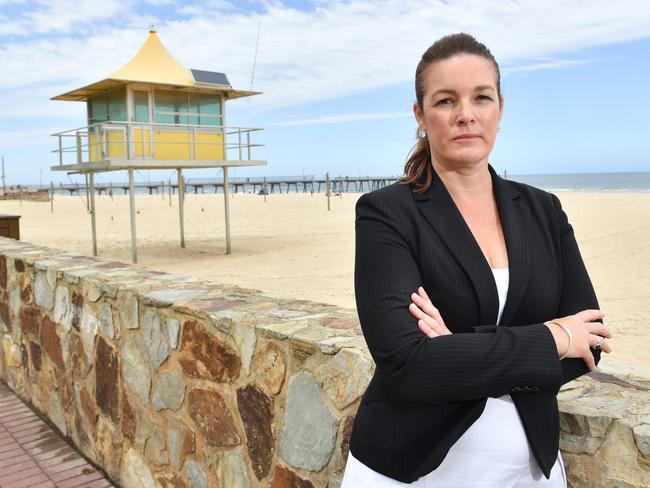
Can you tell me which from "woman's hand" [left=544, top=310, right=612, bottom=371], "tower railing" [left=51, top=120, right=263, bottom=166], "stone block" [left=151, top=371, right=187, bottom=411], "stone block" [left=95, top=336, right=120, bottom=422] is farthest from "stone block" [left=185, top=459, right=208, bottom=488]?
"tower railing" [left=51, top=120, right=263, bottom=166]

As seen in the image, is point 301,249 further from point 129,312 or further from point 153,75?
point 129,312

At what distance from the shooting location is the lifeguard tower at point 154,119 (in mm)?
→ 15438

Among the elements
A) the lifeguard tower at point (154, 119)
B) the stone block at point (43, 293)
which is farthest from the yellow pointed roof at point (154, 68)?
the stone block at point (43, 293)

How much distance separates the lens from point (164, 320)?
2.94m

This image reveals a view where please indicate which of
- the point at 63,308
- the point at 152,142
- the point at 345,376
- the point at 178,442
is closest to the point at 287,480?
the point at 345,376

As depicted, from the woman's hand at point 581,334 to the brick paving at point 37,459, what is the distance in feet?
9.44

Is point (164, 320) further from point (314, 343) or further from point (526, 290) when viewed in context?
point (526, 290)

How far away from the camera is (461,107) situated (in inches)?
61.0

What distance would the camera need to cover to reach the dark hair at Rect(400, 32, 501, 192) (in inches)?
61.3

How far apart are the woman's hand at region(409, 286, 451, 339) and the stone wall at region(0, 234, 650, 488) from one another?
44cm

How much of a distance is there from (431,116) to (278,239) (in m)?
19.2

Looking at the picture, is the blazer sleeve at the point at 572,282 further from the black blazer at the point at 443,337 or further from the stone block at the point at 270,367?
the stone block at the point at 270,367

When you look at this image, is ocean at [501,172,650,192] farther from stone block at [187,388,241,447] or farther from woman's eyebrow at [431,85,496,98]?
woman's eyebrow at [431,85,496,98]

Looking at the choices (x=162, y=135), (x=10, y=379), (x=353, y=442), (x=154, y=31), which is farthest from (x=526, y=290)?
(x=154, y=31)
